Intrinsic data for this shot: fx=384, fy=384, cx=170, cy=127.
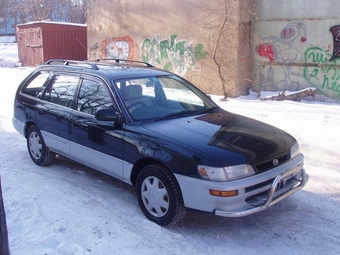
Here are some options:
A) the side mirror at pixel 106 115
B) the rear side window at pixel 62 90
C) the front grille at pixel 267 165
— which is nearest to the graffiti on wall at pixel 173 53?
the rear side window at pixel 62 90

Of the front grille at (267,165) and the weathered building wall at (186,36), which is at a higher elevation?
the weathered building wall at (186,36)

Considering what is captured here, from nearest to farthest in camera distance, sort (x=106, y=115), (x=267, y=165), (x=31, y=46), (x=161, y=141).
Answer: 1. (x=267, y=165)
2. (x=161, y=141)
3. (x=106, y=115)
4. (x=31, y=46)

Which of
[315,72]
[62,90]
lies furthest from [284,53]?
[62,90]

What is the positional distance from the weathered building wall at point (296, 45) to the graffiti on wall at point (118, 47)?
207 inches

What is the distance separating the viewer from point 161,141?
3926 mm

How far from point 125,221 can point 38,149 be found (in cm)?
240

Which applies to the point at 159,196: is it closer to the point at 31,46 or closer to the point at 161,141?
the point at 161,141

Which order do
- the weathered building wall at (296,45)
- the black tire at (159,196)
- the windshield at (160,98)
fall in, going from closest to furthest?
the black tire at (159,196)
the windshield at (160,98)
the weathered building wall at (296,45)

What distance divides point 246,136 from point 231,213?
937mm

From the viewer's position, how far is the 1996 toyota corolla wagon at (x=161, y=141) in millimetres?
3604

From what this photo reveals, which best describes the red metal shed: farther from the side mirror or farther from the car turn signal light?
the car turn signal light

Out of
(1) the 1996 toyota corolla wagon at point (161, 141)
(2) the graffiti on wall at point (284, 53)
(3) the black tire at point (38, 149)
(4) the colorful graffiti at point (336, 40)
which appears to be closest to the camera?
(1) the 1996 toyota corolla wagon at point (161, 141)

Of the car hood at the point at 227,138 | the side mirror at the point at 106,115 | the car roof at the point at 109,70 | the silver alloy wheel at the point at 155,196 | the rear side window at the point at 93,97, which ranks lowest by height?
the silver alloy wheel at the point at 155,196

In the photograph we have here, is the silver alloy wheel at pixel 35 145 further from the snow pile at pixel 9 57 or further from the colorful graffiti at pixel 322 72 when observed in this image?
the snow pile at pixel 9 57
